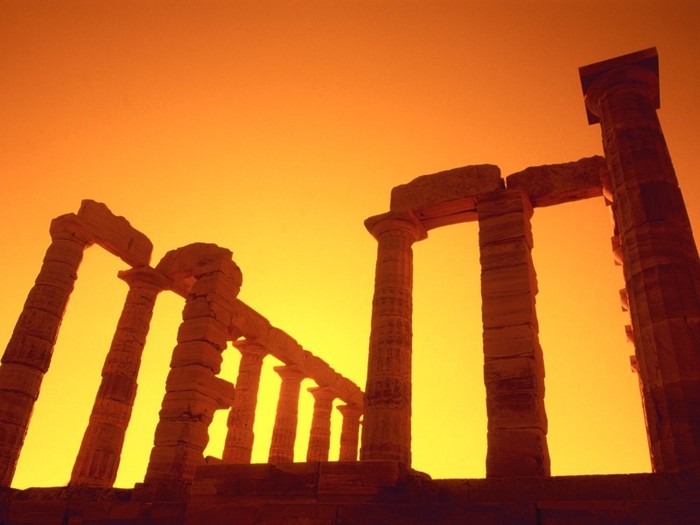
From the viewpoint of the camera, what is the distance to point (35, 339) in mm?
15625

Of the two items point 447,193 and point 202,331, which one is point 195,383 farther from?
point 447,193

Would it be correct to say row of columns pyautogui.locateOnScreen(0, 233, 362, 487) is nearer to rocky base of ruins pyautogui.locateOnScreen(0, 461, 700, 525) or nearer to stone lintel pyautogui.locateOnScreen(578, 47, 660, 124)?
rocky base of ruins pyautogui.locateOnScreen(0, 461, 700, 525)

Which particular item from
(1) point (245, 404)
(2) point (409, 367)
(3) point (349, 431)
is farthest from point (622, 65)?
(3) point (349, 431)

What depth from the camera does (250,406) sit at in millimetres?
23047

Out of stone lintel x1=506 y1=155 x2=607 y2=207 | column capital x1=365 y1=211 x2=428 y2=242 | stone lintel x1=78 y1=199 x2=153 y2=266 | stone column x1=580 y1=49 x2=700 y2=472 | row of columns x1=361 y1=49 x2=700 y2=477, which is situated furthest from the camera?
stone lintel x1=78 y1=199 x2=153 y2=266

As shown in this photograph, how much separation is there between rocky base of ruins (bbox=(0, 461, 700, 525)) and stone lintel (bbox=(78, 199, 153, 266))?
11.9 m

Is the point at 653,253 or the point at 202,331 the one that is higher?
the point at 202,331

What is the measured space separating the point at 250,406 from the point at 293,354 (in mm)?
3108

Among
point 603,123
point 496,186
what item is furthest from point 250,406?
point 603,123

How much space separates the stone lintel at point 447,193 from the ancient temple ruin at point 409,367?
57 mm

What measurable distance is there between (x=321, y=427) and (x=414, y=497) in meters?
20.0

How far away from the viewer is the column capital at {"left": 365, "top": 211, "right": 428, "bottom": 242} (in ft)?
50.8

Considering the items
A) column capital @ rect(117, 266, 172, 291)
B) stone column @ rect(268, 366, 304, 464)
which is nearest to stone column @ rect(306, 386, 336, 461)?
stone column @ rect(268, 366, 304, 464)

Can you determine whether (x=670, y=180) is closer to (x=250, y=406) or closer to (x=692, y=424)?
(x=692, y=424)
